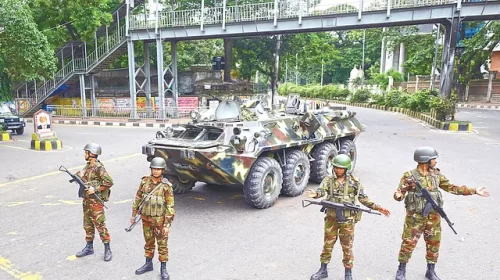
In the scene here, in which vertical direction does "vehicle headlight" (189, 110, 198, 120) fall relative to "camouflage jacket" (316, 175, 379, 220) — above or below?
above

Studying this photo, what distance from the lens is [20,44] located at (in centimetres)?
1400

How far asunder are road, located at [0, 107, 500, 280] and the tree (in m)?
Answer: 5.79

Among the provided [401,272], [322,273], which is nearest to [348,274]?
[322,273]

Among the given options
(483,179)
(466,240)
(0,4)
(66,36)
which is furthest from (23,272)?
(66,36)

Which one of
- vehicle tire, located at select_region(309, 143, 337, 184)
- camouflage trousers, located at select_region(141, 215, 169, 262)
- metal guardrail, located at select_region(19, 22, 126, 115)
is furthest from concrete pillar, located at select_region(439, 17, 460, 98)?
camouflage trousers, located at select_region(141, 215, 169, 262)

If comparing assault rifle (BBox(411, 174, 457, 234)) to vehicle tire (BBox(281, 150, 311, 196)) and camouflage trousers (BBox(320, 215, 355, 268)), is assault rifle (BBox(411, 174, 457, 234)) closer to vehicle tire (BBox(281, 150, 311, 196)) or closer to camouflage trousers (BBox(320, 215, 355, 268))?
camouflage trousers (BBox(320, 215, 355, 268))

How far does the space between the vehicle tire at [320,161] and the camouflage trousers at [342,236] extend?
13.4ft

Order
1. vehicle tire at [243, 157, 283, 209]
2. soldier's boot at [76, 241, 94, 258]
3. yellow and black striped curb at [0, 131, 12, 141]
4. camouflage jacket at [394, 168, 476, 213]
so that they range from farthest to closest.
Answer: yellow and black striped curb at [0, 131, 12, 141], vehicle tire at [243, 157, 283, 209], soldier's boot at [76, 241, 94, 258], camouflage jacket at [394, 168, 476, 213]

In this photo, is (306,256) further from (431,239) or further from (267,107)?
(267,107)

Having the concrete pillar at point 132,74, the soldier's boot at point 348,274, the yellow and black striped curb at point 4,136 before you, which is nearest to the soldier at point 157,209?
the soldier's boot at point 348,274

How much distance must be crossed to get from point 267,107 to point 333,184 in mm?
4645

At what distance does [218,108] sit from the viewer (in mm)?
7926

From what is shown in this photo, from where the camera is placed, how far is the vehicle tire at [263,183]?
21.7 ft

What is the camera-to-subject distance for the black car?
1678 cm
